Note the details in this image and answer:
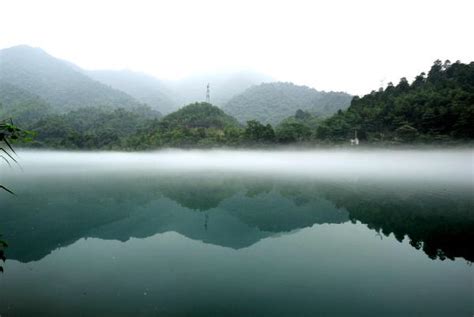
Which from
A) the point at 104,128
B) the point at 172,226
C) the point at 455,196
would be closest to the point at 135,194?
the point at 172,226

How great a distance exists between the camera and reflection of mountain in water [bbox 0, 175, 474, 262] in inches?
453

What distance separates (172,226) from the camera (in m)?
13.6

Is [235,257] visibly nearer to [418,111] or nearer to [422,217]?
[422,217]

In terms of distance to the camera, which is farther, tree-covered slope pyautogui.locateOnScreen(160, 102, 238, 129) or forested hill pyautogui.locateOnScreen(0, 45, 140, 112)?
forested hill pyautogui.locateOnScreen(0, 45, 140, 112)

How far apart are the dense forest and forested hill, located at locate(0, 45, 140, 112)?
50 cm

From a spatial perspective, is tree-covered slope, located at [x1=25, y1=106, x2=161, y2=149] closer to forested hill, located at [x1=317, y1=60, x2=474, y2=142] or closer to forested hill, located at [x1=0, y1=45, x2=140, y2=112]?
forested hill, located at [x1=0, y1=45, x2=140, y2=112]

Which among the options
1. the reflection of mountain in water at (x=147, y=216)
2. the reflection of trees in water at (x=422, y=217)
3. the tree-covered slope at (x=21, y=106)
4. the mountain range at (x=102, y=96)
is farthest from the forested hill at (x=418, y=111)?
the tree-covered slope at (x=21, y=106)

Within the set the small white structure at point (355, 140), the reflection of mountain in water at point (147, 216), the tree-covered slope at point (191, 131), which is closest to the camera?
the reflection of mountain in water at point (147, 216)

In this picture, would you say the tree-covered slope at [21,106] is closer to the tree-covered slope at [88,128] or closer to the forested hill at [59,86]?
the forested hill at [59,86]

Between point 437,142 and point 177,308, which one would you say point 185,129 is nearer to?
point 437,142

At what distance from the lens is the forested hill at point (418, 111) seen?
5112 centimetres

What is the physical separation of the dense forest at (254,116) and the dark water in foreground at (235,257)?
179 inches

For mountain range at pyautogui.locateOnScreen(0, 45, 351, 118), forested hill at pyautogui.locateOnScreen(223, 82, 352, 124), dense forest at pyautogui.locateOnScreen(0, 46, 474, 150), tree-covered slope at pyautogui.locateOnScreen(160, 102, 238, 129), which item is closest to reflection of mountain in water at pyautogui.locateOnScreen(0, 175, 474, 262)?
dense forest at pyautogui.locateOnScreen(0, 46, 474, 150)

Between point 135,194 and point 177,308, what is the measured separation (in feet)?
57.1
